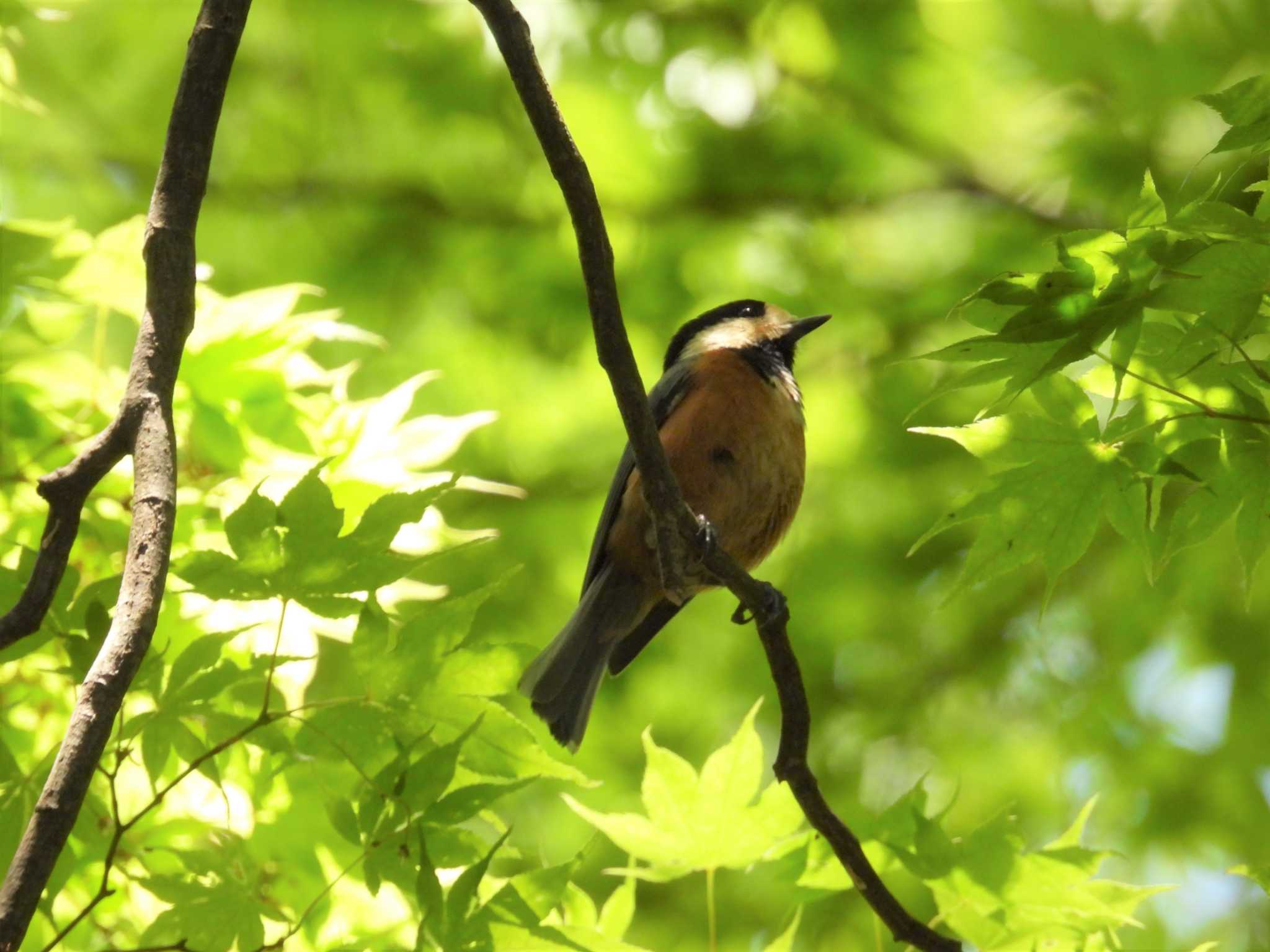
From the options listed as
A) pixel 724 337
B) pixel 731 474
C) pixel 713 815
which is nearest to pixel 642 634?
pixel 731 474

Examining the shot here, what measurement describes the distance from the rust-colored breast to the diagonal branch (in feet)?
3.83

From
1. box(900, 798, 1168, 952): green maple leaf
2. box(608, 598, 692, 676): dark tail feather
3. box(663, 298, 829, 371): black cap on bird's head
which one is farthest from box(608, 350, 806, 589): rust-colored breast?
box(900, 798, 1168, 952): green maple leaf

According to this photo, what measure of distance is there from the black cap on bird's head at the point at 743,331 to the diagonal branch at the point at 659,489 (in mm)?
2080

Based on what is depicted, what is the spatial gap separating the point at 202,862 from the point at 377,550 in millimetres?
628

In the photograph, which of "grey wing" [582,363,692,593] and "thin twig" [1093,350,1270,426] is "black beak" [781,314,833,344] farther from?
"thin twig" [1093,350,1270,426]

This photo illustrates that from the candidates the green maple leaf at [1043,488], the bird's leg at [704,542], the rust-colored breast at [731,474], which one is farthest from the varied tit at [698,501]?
the green maple leaf at [1043,488]

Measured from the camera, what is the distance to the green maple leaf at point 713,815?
2.60 metres

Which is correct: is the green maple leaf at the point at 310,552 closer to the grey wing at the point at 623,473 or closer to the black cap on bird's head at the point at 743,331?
the grey wing at the point at 623,473

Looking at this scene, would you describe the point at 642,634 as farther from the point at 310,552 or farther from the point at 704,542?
the point at 310,552

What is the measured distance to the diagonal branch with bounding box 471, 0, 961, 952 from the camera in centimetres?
201

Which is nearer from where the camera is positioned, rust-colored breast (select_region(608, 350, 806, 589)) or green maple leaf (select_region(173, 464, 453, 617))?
green maple leaf (select_region(173, 464, 453, 617))

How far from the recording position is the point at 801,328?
4734mm

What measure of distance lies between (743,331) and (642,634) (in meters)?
1.32

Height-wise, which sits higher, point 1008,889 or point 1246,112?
point 1246,112
